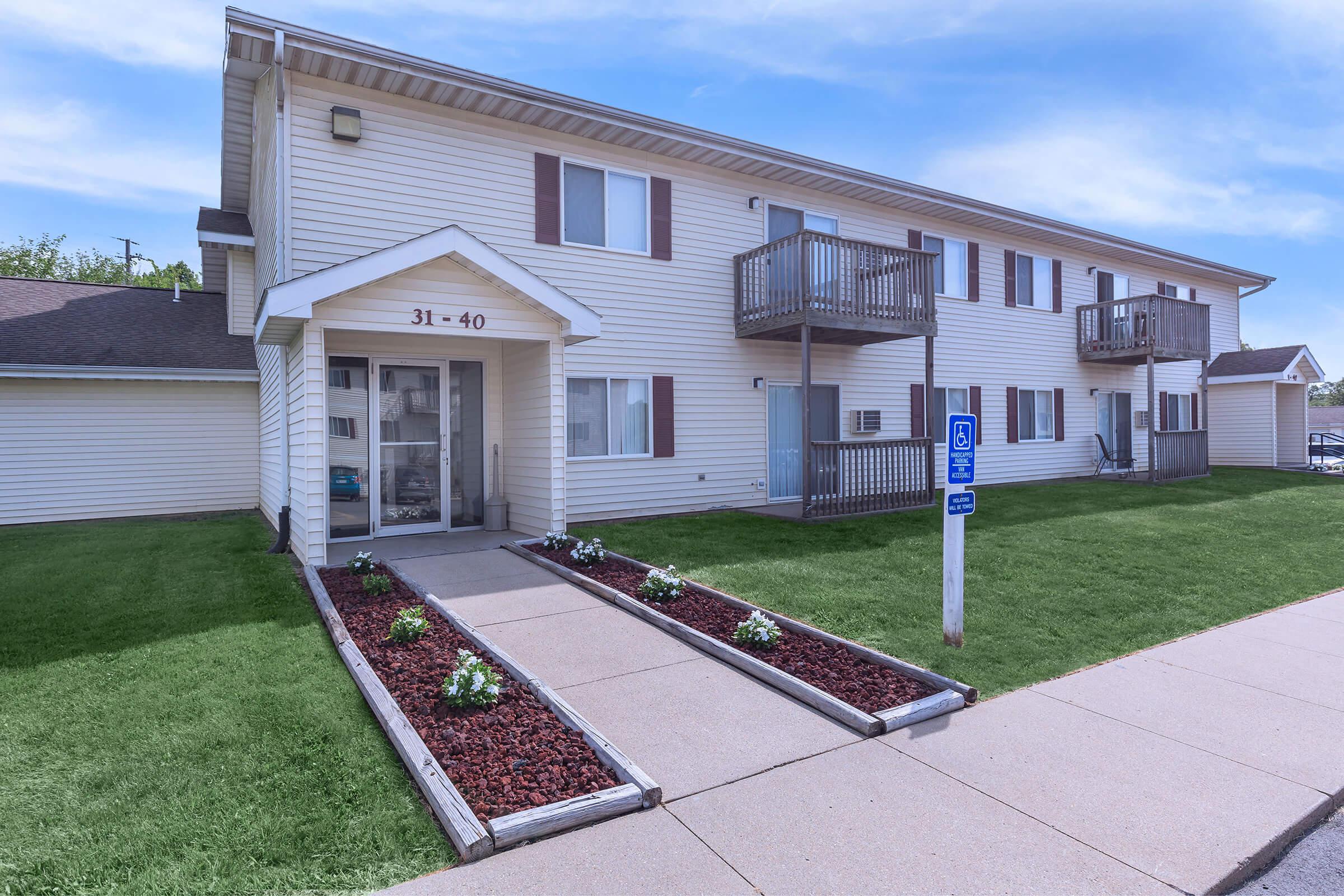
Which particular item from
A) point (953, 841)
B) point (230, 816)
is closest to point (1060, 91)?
point (953, 841)

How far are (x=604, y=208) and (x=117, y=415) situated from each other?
829 centimetres

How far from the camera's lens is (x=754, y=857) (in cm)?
268

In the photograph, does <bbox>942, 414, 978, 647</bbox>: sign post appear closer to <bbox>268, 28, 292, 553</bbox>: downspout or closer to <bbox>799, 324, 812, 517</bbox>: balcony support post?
<bbox>799, 324, 812, 517</bbox>: balcony support post

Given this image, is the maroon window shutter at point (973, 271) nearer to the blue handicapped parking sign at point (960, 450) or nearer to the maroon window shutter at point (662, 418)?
the maroon window shutter at point (662, 418)

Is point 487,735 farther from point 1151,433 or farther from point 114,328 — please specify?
point 1151,433

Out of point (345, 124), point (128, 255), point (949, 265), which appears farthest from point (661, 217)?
point (128, 255)

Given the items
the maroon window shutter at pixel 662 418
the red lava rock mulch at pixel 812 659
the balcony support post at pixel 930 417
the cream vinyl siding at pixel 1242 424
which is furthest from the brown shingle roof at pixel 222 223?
the cream vinyl siding at pixel 1242 424

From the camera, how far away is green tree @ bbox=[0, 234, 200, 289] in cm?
3014

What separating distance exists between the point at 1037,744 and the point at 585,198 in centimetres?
883

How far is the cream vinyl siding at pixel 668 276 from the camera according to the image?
8.55m

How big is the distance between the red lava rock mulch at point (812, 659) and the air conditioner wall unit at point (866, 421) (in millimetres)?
7102

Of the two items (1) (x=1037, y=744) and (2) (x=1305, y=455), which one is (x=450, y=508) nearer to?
(1) (x=1037, y=744)

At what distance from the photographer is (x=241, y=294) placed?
1316 cm

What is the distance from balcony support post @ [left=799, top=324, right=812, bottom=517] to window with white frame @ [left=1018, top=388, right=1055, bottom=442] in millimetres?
7598
